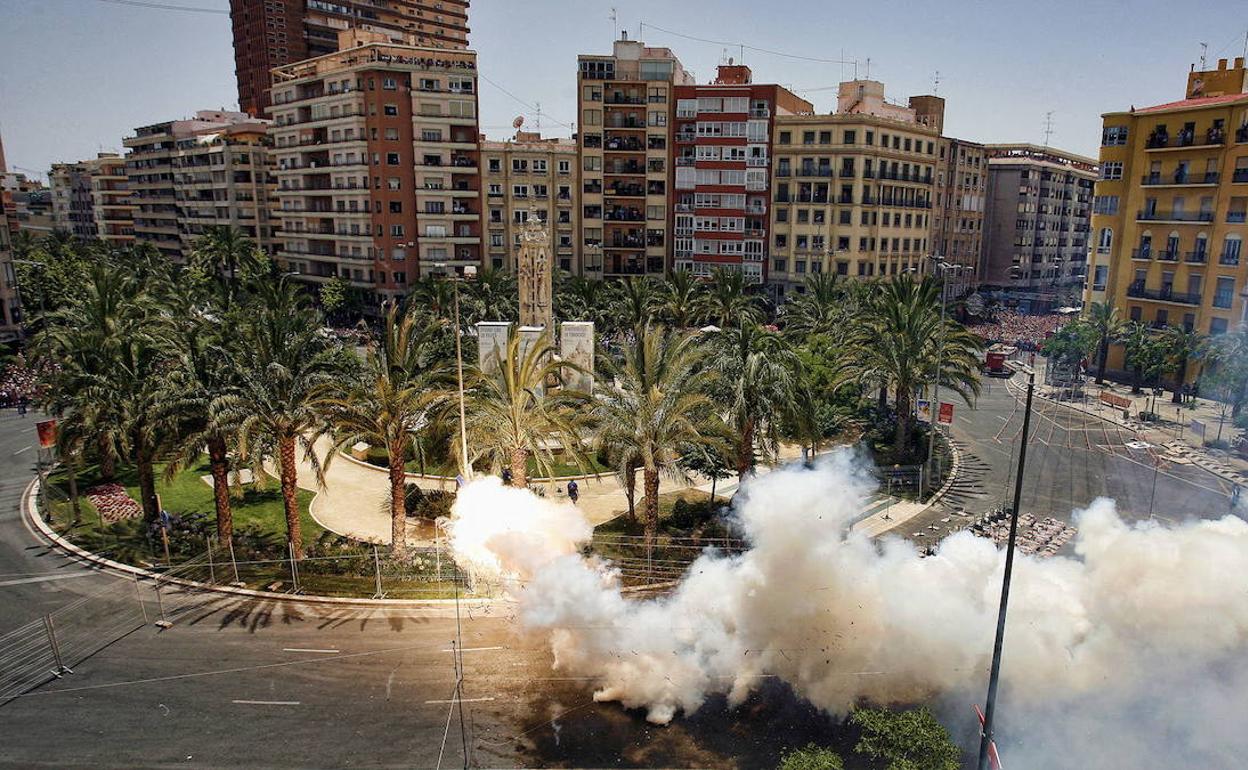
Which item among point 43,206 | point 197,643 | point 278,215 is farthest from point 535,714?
point 43,206

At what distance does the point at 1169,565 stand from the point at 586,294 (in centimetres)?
4552

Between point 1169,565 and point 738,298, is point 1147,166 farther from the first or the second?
point 1169,565

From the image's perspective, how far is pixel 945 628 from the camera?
66.6 feet

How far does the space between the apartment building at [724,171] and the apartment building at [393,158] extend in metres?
19.5

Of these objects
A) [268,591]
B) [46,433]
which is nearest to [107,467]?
[46,433]

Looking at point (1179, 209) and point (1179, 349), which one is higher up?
point (1179, 209)

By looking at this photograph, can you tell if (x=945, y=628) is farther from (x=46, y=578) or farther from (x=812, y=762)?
(x=46, y=578)

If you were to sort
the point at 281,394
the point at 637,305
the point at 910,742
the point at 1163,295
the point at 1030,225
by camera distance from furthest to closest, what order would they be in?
the point at 1030,225 → the point at 1163,295 → the point at 637,305 → the point at 281,394 → the point at 910,742

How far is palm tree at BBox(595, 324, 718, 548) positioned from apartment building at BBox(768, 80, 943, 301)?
50742mm

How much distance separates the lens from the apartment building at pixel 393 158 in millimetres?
74188

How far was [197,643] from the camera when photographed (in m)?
24.0

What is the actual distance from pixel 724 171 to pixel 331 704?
6290 cm

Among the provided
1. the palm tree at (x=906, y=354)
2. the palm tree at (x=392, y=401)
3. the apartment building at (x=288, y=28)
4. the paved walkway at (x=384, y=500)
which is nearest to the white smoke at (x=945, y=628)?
the palm tree at (x=392, y=401)

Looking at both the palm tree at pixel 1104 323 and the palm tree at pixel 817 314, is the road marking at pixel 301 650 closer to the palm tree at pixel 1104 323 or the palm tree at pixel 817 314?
the palm tree at pixel 817 314
